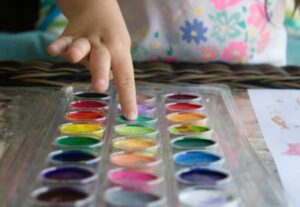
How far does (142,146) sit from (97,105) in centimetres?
15

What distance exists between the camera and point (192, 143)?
57 cm

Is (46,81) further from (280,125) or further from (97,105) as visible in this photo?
(280,125)

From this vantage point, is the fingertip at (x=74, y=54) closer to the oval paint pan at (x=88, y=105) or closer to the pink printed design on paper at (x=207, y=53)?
the oval paint pan at (x=88, y=105)

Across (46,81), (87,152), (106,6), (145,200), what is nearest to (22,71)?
(46,81)

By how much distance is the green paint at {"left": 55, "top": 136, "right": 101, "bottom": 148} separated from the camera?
545 mm

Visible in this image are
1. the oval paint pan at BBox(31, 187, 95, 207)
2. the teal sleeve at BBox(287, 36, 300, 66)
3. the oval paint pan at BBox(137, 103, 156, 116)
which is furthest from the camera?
the teal sleeve at BBox(287, 36, 300, 66)

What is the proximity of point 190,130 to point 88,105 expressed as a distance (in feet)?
0.43

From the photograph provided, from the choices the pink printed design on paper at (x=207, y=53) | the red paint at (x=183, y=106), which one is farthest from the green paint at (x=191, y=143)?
the pink printed design on paper at (x=207, y=53)

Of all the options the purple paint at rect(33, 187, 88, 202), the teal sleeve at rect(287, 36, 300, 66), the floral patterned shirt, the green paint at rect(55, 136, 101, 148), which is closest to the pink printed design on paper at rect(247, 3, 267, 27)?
the floral patterned shirt

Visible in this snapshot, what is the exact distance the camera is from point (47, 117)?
62 cm

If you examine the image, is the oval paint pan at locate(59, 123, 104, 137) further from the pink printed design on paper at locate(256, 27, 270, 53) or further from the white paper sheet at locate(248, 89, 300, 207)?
the pink printed design on paper at locate(256, 27, 270, 53)

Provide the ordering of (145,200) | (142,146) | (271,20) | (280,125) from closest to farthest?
(145,200)
(142,146)
(280,125)
(271,20)

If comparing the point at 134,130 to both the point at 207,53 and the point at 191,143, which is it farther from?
the point at 207,53

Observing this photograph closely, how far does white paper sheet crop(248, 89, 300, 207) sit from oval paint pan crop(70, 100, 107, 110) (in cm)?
18
